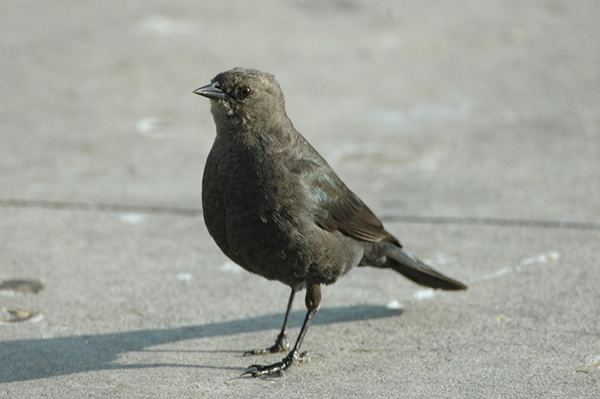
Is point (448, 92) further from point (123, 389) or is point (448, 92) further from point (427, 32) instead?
point (123, 389)

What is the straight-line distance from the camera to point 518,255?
544cm

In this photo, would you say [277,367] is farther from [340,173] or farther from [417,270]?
[340,173]

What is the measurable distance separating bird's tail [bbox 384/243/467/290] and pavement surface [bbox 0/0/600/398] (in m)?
0.14

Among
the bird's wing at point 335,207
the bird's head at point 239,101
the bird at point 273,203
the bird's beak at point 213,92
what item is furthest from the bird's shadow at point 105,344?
the bird's beak at point 213,92

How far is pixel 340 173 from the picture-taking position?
7070 mm

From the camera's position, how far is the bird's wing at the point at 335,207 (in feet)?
13.9

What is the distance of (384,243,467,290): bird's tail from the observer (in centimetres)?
471

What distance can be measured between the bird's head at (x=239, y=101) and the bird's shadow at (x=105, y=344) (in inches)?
43.1

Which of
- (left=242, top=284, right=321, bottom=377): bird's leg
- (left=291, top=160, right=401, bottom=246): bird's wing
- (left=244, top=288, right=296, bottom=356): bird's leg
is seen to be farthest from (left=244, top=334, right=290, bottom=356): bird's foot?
(left=291, top=160, right=401, bottom=246): bird's wing

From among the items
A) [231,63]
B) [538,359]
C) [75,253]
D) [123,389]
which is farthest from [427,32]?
[123,389]

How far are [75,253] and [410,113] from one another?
3.87 m

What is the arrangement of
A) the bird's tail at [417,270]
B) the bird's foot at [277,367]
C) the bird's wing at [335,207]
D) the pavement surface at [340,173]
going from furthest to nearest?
the bird's tail at [417,270], the bird's wing at [335,207], the pavement surface at [340,173], the bird's foot at [277,367]

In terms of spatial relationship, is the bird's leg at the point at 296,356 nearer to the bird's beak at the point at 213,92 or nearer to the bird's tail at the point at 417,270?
the bird's tail at the point at 417,270

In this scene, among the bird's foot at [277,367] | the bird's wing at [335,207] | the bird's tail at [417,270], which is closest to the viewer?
the bird's foot at [277,367]
